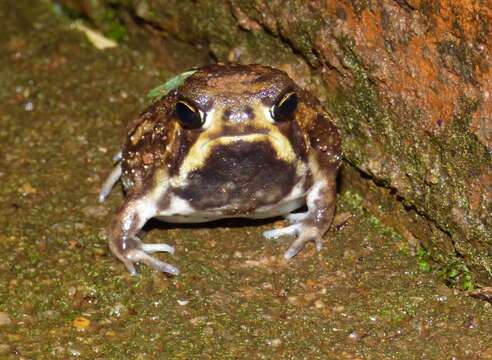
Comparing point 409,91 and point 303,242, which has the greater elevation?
point 409,91

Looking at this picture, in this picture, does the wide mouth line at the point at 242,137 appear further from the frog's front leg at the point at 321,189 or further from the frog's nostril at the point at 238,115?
the frog's front leg at the point at 321,189

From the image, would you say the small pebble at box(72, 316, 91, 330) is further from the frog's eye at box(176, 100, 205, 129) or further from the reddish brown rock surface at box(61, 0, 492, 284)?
the reddish brown rock surface at box(61, 0, 492, 284)

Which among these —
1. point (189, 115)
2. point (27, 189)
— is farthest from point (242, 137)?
point (27, 189)

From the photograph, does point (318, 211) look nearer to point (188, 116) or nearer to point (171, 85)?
point (188, 116)

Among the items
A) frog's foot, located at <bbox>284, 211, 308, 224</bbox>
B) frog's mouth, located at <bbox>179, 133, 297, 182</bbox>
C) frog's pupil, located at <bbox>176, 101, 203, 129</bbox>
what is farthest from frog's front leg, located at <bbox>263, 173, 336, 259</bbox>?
frog's pupil, located at <bbox>176, 101, 203, 129</bbox>

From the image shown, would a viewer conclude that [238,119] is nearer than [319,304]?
Yes

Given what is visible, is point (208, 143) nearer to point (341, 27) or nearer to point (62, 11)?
point (341, 27)
